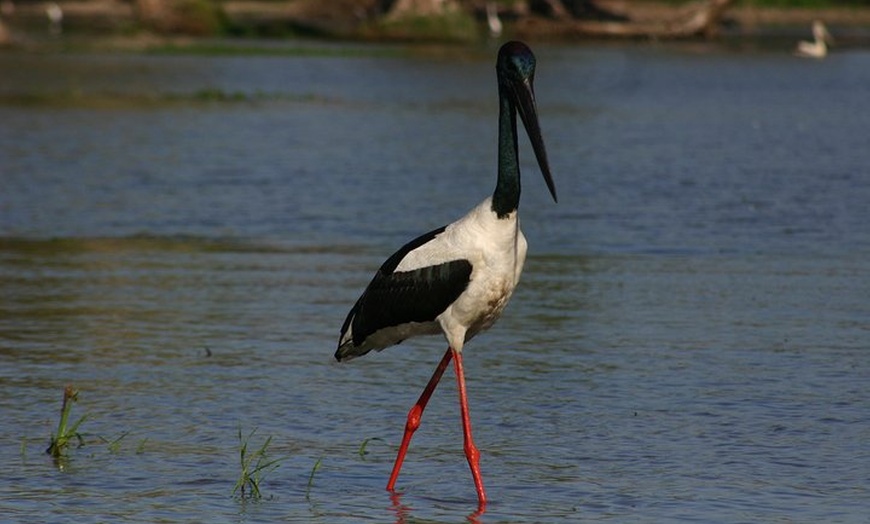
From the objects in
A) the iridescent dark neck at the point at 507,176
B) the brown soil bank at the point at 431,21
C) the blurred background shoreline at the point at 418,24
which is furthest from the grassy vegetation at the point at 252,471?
the brown soil bank at the point at 431,21

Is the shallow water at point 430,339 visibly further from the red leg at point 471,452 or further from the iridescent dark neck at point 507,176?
the iridescent dark neck at point 507,176

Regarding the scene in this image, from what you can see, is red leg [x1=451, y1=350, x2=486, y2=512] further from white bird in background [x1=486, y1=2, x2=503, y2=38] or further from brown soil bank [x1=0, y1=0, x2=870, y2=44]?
white bird in background [x1=486, y1=2, x2=503, y2=38]

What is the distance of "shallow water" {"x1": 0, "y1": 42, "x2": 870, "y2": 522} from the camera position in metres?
7.12

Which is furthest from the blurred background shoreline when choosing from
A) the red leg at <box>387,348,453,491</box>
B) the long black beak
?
the long black beak

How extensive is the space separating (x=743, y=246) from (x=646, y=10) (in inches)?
2246

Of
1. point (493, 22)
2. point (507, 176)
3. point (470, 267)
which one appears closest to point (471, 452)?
point (470, 267)

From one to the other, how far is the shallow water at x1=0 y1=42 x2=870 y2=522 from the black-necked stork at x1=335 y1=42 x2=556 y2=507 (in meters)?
0.65

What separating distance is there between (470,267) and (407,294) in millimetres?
364

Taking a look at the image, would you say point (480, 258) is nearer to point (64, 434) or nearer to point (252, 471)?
point (252, 471)

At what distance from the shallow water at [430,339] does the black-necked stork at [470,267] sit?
65cm

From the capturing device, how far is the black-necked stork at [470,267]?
267 inches

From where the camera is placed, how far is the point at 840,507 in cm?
671

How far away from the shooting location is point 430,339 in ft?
34.5

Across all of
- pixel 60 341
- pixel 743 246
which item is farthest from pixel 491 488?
pixel 743 246
